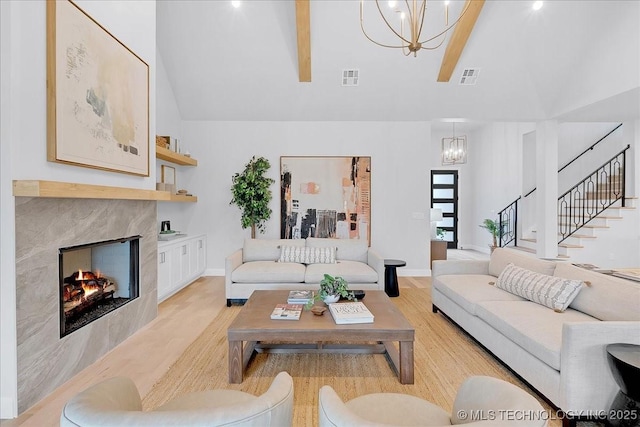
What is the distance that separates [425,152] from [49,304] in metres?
5.75

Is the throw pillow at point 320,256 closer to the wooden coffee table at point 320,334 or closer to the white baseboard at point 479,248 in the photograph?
the wooden coffee table at point 320,334

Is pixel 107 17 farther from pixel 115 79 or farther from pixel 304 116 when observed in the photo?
pixel 304 116

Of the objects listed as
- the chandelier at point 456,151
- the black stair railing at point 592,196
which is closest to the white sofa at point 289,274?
the black stair railing at point 592,196

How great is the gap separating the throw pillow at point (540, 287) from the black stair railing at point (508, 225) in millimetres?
5679

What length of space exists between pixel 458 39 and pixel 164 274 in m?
5.20

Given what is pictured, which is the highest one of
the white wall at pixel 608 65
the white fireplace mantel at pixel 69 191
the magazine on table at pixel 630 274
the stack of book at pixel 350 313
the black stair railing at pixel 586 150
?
the white wall at pixel 608 65

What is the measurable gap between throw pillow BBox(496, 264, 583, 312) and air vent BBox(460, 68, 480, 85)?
3371 millimetres

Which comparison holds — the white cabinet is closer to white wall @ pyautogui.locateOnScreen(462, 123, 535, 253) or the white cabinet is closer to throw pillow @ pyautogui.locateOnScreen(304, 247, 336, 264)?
throw pillow @ pyautogui.locateOnScreen(304, 247, 336, 264)

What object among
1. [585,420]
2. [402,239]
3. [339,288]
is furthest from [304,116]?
[585,420]

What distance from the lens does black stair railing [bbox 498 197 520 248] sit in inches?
333

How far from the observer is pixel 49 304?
2.45 m

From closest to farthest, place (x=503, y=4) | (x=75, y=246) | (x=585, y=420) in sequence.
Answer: (x=585, y=420), (x=75, y=246), (x=503, y=4)

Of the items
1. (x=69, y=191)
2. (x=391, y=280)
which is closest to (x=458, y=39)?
(x=391, y=280)

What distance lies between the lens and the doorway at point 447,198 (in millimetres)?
10320
